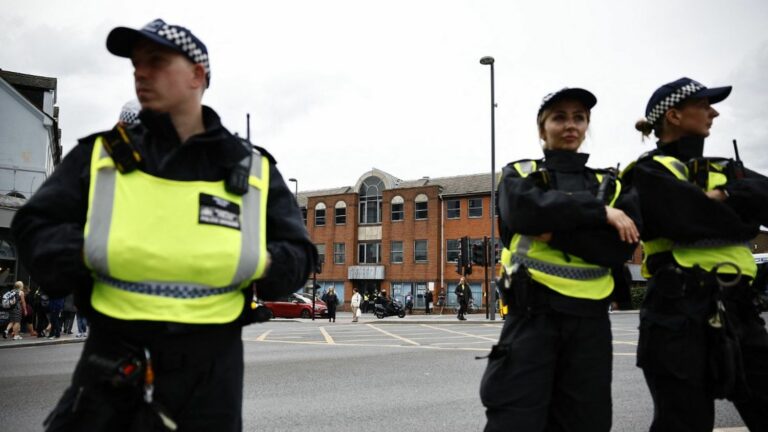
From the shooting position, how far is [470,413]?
17.5 ft

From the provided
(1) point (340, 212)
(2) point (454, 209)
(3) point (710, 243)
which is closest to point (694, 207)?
(3) point (710, 243)

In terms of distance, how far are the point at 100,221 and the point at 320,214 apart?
47.2 m

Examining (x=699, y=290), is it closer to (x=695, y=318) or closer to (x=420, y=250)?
(x=695, y=318)

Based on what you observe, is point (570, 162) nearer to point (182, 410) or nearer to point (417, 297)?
point (182, 410)

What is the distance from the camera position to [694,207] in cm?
269

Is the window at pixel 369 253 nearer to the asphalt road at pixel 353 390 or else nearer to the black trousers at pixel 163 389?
the asphalt road at pixel 353 390

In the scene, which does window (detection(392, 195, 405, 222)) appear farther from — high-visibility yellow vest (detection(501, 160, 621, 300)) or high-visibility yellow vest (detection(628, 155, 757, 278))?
high-visibility yellow vest (detection(501, 160, 621, 300))

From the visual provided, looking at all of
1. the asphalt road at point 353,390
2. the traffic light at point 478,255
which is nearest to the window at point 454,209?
the traffic light at point 478,255

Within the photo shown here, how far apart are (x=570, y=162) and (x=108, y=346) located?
2037 millimetres

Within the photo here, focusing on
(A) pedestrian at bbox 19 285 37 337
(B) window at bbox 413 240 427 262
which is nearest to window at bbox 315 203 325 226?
(B) window at bbox 413 240 427 262

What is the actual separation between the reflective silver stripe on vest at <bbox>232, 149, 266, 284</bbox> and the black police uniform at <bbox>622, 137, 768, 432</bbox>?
1806 mm

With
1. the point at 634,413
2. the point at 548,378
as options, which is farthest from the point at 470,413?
the point at 548,378

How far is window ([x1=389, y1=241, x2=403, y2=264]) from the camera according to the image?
44.6m

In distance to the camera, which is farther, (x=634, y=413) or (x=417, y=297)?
(x=417, y=297)
